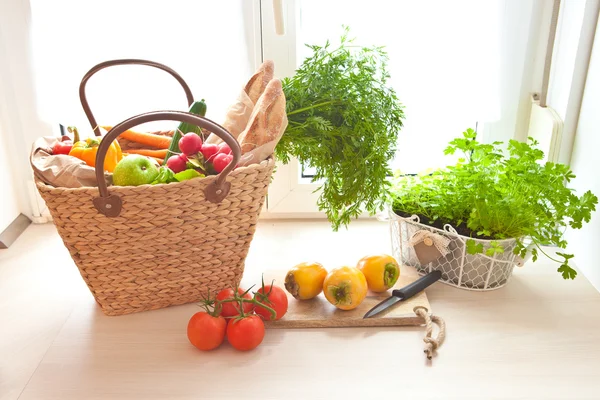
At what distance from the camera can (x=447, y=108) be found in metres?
1.33

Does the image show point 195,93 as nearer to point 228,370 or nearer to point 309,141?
point 309,141

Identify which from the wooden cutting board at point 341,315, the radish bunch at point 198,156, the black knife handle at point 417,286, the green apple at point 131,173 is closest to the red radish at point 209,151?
the radish bunch at point 198,156

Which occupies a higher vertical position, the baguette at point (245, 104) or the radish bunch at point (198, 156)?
the baguette at point (245, 104)

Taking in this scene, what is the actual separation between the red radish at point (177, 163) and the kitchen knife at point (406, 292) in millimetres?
407

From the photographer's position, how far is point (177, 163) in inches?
38.3

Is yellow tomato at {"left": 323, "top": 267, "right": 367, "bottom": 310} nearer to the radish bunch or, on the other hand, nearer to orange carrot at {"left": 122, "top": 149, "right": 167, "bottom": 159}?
the radish bunch

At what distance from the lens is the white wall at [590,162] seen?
3.77 feet

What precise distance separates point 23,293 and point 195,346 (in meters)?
0.43

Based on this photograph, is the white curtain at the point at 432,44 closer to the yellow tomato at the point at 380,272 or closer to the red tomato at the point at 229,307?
the yellow tomato at the point at 380,272

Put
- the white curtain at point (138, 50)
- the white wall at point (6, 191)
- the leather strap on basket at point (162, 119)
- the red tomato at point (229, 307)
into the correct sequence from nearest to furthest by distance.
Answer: the leather strap on basket at point (162, 119)
the red tomato at point (229, 307)
the white curtain at point (138, 50)
the white wall at point (6, 191)

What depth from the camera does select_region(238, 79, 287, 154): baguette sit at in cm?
99

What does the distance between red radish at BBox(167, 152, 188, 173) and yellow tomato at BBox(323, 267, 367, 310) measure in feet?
1.04

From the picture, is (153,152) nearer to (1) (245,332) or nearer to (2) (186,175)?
(2) (186,175)

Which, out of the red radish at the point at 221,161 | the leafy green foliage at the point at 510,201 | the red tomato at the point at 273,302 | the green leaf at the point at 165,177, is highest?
the red radish at the point at 221,161
